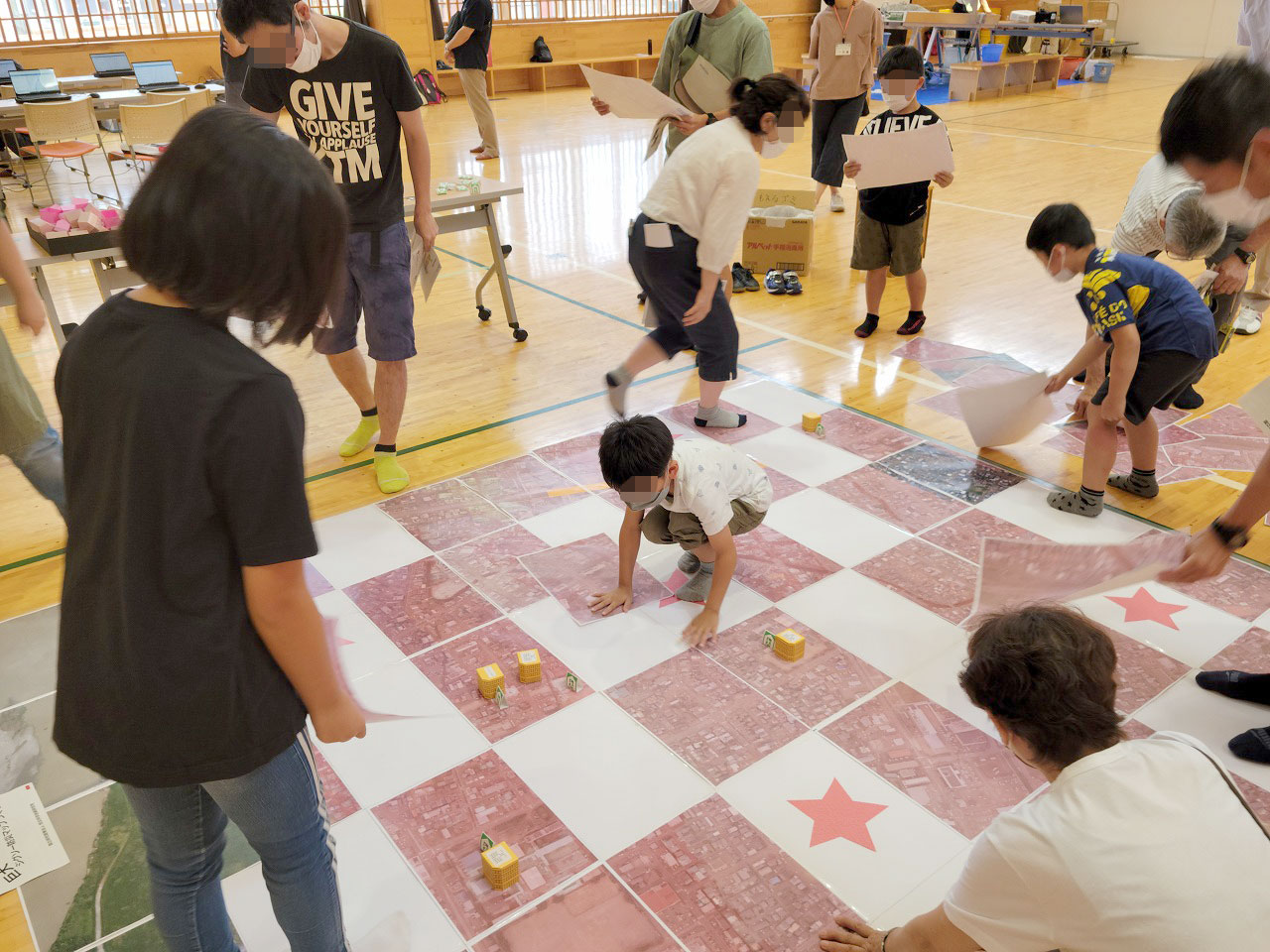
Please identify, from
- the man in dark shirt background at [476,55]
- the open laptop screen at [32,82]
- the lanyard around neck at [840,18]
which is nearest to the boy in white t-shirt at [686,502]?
the lanyard around neck at [840,18]

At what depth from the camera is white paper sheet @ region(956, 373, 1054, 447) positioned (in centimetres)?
324

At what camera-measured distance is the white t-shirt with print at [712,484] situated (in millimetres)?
2293

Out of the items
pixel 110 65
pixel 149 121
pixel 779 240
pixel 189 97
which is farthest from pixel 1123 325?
pixel 110 65

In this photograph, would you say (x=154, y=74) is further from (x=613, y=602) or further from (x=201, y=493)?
(x=201, y=493)

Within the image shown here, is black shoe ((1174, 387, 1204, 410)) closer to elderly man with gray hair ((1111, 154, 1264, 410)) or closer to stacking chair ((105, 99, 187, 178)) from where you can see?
elderly man with gray hair ((1111, 154, 1264, 410))

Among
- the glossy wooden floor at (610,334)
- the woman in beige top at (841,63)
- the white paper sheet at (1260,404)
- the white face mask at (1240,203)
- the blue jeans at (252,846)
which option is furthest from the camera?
the woman in beige top at (841,63)

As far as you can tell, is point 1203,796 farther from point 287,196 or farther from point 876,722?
point 287,196

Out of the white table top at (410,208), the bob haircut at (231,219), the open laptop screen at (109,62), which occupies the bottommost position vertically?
the white table top at (410,208)

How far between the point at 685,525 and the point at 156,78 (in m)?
8.60

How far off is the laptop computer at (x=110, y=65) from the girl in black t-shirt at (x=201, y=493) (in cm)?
1034

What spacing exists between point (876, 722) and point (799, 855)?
433 millimetres

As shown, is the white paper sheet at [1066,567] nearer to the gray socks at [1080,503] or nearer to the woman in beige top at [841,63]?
the gray socks at [1080,503]

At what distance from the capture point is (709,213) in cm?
301

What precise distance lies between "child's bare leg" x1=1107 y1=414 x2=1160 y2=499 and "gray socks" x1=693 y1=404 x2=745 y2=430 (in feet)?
4.33
